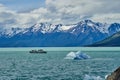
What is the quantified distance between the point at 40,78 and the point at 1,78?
23.1 ft

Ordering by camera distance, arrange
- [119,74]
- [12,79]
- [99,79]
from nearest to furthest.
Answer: [119,74] → [99,79] → [12,79]

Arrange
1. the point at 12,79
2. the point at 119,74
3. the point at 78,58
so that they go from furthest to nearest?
1. the point at 78,58
2. the point at 12,79
3. the point at 119,74

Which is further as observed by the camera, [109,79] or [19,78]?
[19,78]

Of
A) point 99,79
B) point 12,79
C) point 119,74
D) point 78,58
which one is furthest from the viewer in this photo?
point 78,58

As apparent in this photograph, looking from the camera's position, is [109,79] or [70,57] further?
[70,57]

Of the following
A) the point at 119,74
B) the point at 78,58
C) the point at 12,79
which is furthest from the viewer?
the point at 78,58

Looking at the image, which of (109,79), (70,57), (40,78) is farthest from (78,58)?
(109,79)

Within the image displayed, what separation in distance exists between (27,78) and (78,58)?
74.9m

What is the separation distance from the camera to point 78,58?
134 m

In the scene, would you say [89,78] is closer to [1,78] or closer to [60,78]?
[60,78]

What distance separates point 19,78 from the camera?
61.4 m

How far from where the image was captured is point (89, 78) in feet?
186

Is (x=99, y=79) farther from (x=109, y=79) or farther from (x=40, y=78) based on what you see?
(x=109, y=79)

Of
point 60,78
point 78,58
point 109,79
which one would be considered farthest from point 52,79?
point 78,58
